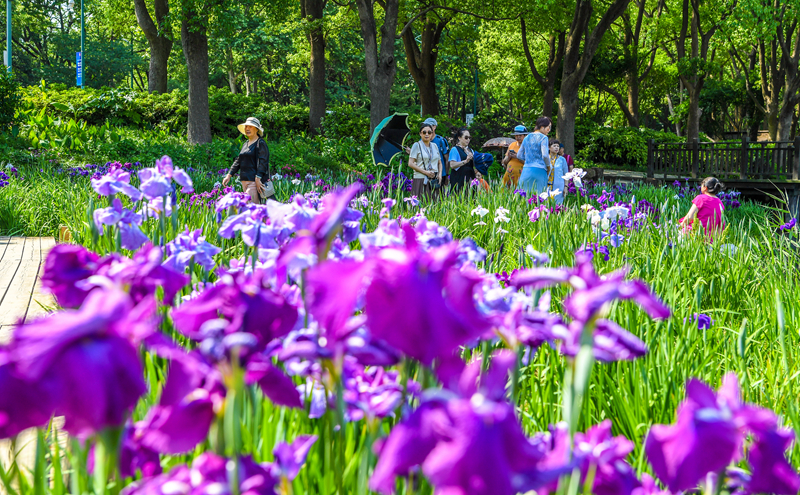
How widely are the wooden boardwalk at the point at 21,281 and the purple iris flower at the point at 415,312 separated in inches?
96.1

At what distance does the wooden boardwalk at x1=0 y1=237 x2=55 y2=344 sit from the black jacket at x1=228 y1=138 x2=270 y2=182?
197 cm

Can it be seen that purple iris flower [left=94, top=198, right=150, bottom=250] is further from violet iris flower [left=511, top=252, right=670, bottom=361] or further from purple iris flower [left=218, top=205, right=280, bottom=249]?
violet iris flower [left=511, top=252, right=670, bottom=361]

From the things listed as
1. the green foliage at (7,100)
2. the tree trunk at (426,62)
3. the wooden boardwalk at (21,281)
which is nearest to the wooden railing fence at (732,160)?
the tree trunk at (426,62)

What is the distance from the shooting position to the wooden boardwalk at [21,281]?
3336mm

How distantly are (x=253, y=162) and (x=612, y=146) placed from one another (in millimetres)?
18289

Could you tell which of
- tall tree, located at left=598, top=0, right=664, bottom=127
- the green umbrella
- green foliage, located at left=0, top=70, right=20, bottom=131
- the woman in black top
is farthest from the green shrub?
tall tree, located at left=598, top=0, right=664, bottom=127

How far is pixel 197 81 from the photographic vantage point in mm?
12938

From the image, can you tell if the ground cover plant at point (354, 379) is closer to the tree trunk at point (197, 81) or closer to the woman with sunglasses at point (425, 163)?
the woman with sunglasses at point (425, 163)

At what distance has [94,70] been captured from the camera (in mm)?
37781

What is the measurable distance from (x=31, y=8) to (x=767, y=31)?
3369cm

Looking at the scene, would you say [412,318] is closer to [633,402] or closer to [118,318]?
[118,318]

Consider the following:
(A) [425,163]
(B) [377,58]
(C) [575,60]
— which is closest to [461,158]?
(A) [425,163]

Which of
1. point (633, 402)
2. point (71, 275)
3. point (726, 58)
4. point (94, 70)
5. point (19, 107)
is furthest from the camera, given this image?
point (94, 70)

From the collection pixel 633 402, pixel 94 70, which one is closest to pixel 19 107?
pixel 633 402
